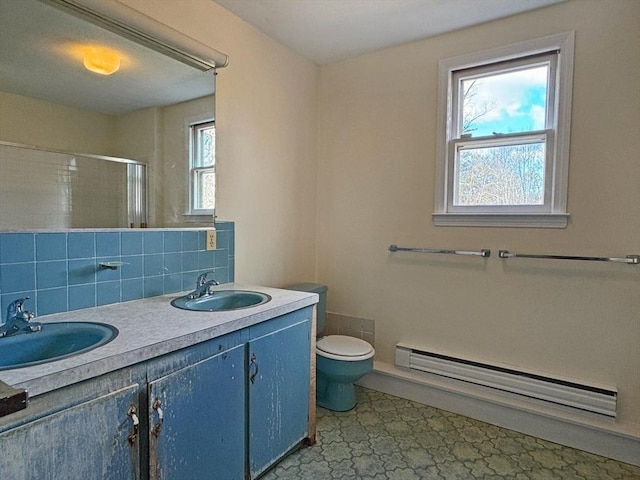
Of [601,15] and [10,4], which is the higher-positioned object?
[601,15]

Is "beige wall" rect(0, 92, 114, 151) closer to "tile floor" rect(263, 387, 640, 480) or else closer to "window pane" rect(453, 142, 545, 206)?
"tile floor" rect(263, 387, 640, 480)

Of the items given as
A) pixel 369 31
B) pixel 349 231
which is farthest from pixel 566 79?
pixel 349 231

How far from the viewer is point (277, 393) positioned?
5.68ft

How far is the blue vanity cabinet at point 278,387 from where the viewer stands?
5.29 feet

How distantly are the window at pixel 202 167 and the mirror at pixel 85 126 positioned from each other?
1.7 inches

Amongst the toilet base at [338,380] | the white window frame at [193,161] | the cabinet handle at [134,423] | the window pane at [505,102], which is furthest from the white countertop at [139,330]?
the window pane at [505,102]

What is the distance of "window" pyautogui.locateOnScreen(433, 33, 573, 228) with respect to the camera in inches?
82.7

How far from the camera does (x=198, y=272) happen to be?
2.05 m

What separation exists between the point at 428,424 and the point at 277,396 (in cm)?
105

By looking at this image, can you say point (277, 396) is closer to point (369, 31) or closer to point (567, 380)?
point (567, 380)

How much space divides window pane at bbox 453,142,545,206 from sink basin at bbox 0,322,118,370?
2.08m

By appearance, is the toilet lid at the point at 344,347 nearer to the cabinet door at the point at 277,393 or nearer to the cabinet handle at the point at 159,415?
the cabinet door at the point at 277,393

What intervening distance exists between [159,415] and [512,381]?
192 centimetres

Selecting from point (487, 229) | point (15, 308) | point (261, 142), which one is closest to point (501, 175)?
point (487, 229)
